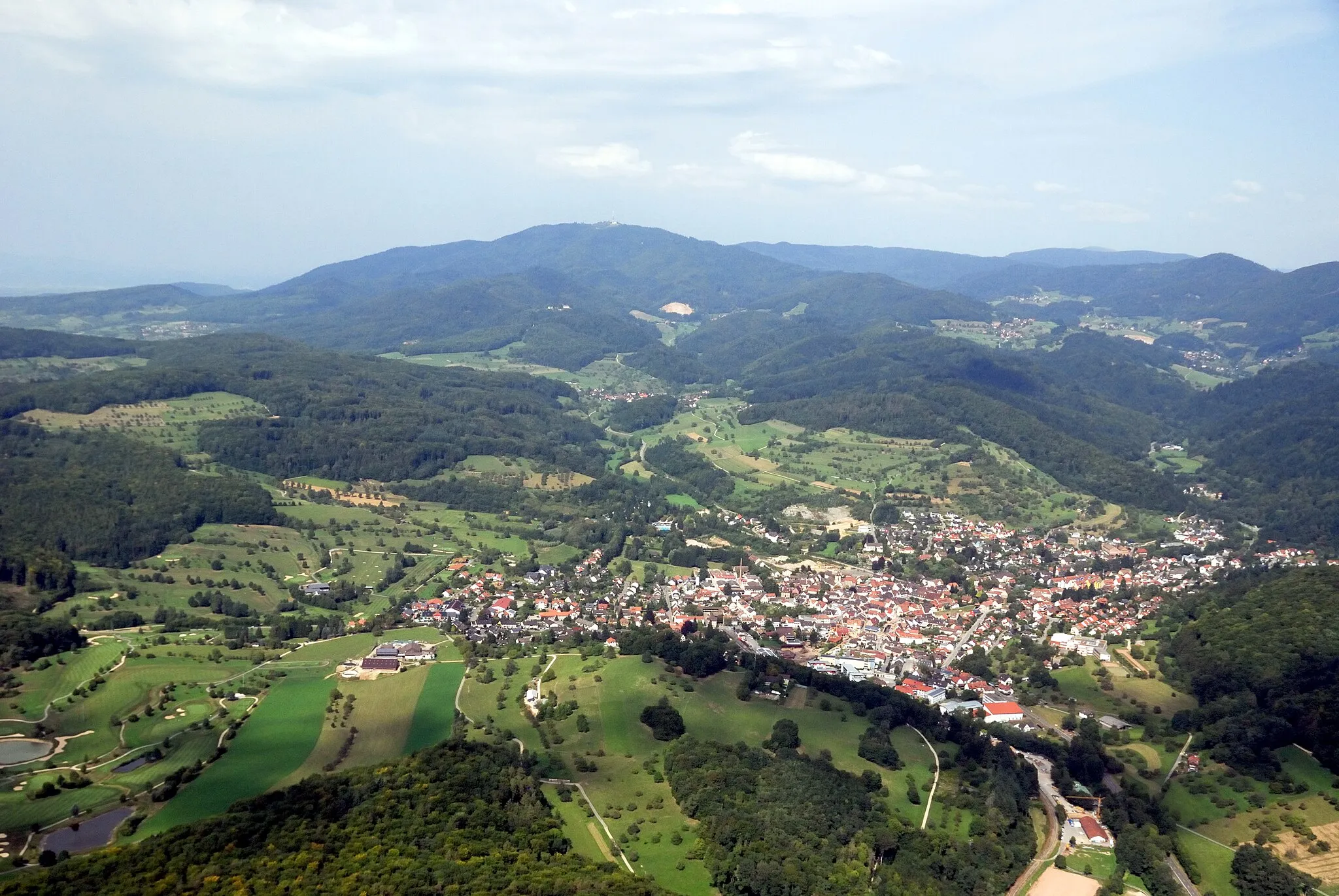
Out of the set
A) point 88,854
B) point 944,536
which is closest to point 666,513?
point 944,536

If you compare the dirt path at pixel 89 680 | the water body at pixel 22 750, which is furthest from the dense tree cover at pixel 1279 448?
the water body at pixel 22 750

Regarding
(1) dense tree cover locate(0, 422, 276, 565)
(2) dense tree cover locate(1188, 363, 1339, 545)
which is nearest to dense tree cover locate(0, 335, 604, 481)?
(1) dense tree cover locate(0, 422, 276, 565)

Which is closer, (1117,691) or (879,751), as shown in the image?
(879,751)

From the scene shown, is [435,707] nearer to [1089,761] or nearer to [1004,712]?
[1004,712]

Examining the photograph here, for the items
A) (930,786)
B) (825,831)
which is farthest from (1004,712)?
(825,831)

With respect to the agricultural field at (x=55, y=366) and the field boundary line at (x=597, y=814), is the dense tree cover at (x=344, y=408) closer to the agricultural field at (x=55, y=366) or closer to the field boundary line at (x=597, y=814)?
the agricultural field at (x=55, y=366)
